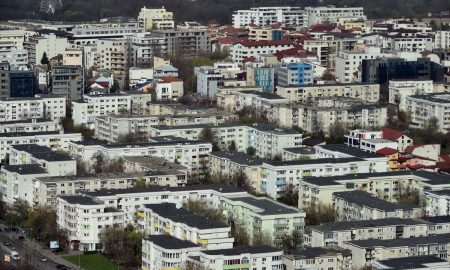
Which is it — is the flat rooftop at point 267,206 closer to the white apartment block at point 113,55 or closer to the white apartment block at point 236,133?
the white apartment block at point 236,133

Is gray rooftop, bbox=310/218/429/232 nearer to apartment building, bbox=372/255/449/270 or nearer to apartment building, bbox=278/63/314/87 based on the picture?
apartment building, bbox=372/255/449/270

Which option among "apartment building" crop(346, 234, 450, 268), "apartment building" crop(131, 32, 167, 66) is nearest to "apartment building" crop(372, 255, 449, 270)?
"apartment building" crop(346, 234, 450, 268)

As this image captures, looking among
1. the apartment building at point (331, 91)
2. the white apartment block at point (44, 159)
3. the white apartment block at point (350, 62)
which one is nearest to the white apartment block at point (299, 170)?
the white apartment block at point (44, 159)

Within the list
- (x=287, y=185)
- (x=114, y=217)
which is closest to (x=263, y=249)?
(x=114, y=217)

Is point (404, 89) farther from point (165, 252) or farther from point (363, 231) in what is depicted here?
point (165, 252)

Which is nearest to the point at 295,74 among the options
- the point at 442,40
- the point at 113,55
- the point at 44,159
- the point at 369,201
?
the point at 113,55
